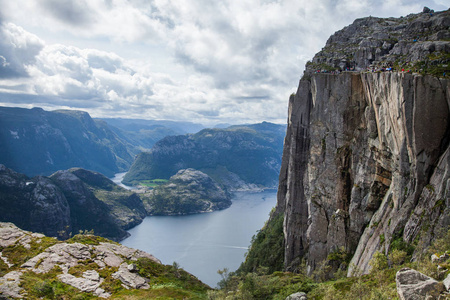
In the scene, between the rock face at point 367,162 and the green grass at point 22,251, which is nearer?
the rock face at point 367,162

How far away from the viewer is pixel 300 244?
2771 inches

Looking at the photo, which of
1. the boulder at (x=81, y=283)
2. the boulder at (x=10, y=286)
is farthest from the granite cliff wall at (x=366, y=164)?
the boulder at (x=10, y=286)

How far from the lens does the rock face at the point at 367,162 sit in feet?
104

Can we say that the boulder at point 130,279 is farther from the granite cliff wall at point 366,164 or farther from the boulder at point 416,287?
the boulder at point 416,287

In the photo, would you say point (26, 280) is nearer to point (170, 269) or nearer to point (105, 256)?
point (105, 256)

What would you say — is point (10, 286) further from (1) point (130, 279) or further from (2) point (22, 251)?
(2) point (22, 251)

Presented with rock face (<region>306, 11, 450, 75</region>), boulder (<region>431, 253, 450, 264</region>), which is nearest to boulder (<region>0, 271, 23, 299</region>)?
boulder (<region>431, 253, 450, 264</region>)

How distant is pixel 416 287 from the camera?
18.0 m

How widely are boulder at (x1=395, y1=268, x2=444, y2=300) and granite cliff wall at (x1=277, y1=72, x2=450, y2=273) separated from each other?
13.9 meters

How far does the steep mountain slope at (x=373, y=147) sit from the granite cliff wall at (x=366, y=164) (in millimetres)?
115

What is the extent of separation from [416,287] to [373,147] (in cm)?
2968

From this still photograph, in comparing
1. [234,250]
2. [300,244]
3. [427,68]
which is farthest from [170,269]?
[234,250]

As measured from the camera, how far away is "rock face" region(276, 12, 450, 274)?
31.6 meters

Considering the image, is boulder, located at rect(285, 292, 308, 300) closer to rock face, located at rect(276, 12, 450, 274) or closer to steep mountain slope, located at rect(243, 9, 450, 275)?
rock face, located at rect(276, 12, 450, 274)
